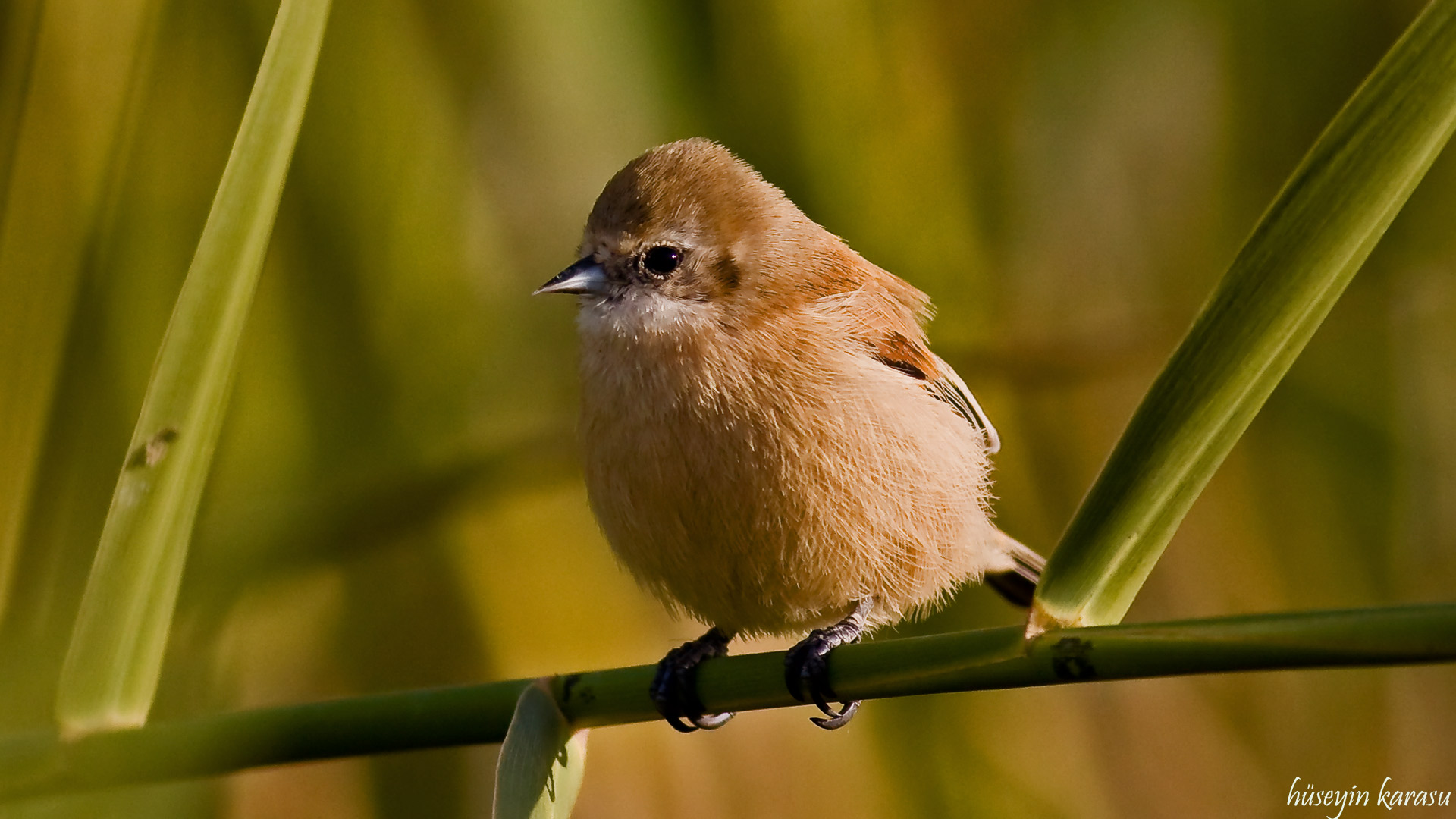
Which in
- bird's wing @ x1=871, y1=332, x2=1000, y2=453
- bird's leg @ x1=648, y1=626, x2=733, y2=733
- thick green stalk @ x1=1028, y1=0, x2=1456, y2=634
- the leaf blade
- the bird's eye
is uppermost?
thick green stalk @ x1=1028, y1=0, x2=1456, y2=634

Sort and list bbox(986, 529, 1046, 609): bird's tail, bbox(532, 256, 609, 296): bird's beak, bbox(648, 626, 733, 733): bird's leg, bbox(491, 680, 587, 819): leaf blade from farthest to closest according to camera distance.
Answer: bbox(986, 529, 1046, 609): bird's tail
bbox(532, 256, 609, 296): bird's beak
bbox(648, 626, 733, 733): bird's leg
bbox(491, 680, 587, 819): leaf blade

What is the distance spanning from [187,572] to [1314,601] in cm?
240

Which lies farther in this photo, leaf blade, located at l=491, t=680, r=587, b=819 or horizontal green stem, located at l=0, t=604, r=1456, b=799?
leaf blade, located at l=491, t=680, r=587, b=819

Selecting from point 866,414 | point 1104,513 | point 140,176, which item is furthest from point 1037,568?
point 140,176

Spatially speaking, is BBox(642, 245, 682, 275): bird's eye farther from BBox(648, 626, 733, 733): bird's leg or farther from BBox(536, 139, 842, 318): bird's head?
BBox(648, 626, 733, 733): bird's leg

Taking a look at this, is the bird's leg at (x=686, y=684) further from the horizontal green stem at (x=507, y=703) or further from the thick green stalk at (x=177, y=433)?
the thick green stalk at (x=177, y=433)

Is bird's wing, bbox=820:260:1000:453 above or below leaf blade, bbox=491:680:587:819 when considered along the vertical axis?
above

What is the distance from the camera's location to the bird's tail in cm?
316

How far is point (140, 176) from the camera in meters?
2.63

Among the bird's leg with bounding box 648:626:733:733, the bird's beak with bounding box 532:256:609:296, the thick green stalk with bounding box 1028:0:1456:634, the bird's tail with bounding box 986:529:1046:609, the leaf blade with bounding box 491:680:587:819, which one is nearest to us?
the thick green stalk with bounding box 1028:0:1456:634

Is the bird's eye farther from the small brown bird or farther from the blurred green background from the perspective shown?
the blurred green background

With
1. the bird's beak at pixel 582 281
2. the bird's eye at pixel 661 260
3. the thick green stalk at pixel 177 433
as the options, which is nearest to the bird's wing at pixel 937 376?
the bird's eye at pixel 661 260

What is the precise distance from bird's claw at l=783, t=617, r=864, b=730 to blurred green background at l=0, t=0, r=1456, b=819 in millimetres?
193

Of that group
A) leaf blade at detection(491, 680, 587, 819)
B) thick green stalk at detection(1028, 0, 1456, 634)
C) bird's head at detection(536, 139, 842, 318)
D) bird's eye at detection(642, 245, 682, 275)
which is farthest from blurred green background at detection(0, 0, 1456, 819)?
thick green stalk at detection(1028, 0, 1456, 634)
